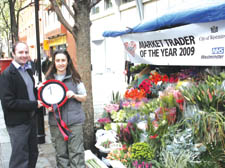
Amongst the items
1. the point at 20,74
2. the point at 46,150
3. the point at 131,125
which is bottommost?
the point at 46,150

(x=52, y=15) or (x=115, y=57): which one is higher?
(x=52, y=15)

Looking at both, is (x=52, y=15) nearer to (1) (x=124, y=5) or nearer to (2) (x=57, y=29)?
(2) (x=57, y=29)

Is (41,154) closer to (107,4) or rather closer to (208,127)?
(208,127)

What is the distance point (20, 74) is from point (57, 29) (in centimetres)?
2797

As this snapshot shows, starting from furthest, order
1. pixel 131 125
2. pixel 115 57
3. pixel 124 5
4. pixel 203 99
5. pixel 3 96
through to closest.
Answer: pixel 115 57
pixel 124 5
pixel 131 125
pixel 203 99
pixel 3 96

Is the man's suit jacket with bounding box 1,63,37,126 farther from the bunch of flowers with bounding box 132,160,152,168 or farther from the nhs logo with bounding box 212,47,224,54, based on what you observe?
the nhs logo with bounding box 212,47,224,54

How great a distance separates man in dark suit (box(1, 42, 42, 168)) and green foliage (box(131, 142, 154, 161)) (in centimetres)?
127

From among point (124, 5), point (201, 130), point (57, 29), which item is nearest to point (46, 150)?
point (201, 130)

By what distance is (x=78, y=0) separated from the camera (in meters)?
5.20

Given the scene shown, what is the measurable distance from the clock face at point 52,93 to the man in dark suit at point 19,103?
8 centimetres

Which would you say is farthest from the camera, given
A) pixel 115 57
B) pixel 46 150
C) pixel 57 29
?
pixel 57 29

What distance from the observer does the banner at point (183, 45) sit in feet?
17.3

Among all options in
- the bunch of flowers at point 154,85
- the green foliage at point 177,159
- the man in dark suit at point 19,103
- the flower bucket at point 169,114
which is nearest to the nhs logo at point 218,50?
the bunch of flowers at point 154,85

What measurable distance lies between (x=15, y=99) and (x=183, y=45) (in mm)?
3720
